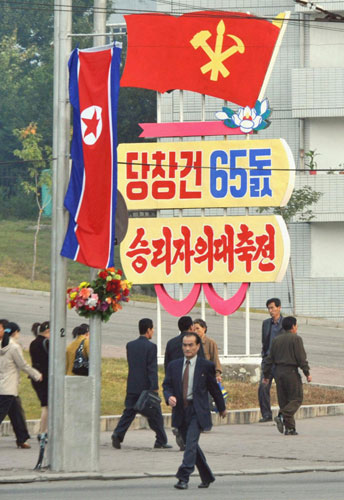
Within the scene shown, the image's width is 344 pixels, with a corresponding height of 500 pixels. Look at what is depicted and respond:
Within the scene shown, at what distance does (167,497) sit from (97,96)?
447 centimetres

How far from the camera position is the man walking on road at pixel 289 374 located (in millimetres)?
17031

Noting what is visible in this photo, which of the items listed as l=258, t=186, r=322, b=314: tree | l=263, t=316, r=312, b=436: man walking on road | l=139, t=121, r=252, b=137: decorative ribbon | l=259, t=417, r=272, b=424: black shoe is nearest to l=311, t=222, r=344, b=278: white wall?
l=258, t=186, r=322, b=314: tree

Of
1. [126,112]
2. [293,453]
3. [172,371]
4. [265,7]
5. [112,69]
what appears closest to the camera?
[172,371]

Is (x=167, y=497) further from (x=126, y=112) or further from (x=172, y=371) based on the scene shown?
(x=126, y=112)

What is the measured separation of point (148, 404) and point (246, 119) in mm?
9262

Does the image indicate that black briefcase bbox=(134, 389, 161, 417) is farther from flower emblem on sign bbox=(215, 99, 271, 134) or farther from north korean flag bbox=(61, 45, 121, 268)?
flower emblem on sign bbox=(215, 99, 271, 134)

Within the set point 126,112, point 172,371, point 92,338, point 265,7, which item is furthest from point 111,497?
point 126,112

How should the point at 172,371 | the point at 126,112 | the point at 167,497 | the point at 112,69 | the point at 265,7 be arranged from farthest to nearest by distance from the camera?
the point at 126,112 < the point at 265,7 < the point at 112,69 < the point at 172,371 < the point at 167,497

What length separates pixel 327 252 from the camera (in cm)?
4194

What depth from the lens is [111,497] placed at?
11.2m

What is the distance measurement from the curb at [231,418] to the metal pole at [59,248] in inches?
155

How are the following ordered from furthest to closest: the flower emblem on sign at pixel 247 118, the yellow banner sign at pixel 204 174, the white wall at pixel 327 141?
the white wall at pixel 327 141, the flower emblem on sign at pixel 247 118, the yellow banner sign at pixel 204 174

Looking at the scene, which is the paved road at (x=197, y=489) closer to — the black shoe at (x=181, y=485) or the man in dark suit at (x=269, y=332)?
the black shoe at (x=181, y=485)

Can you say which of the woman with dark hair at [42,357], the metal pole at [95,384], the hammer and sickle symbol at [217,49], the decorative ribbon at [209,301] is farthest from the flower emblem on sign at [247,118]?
the metal pole at [95,384]
